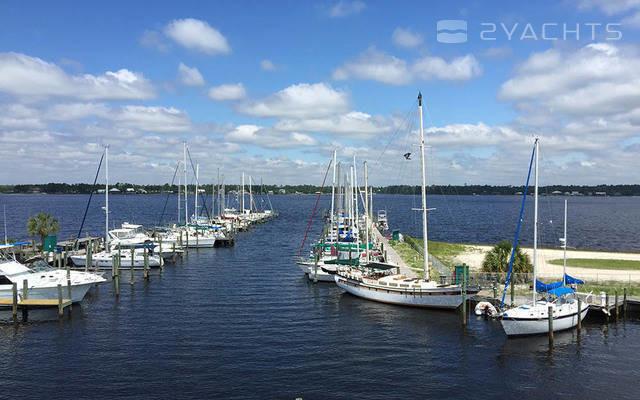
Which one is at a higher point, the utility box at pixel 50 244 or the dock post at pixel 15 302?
the utility box at pixel 50 244

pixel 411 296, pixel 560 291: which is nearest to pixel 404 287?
pixel 411 296

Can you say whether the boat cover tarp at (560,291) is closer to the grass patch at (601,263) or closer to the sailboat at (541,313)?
the sailboat at (541,313)

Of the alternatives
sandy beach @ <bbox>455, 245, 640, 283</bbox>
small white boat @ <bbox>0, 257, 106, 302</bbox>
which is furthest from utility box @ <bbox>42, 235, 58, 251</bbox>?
sandy beach @ <bbox>455, 245, 640, 283</bbox>

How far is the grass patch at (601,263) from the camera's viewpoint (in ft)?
165

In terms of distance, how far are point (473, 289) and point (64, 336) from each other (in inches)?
1188

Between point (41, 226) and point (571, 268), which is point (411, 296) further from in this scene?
point (41, 226)

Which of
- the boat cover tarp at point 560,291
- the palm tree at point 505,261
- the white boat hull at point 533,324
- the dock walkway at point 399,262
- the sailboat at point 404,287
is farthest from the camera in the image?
the dock walkway at point 399,262

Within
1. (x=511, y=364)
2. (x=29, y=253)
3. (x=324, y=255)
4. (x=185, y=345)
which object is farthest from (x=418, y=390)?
(x=29, y=253)

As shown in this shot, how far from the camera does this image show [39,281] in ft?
129

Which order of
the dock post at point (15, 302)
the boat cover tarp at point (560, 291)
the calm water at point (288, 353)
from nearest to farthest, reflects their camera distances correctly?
the calm water at point (288, 353) → the boat cover tarp at point (560, 291) → the dock post at point (15, 302)

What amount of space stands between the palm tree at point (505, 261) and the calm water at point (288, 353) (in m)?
8.99

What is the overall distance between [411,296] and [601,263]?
26.9m

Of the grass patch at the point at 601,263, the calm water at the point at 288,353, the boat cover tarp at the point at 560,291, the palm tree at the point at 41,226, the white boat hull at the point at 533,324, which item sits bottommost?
the calm water at the point at 288,353

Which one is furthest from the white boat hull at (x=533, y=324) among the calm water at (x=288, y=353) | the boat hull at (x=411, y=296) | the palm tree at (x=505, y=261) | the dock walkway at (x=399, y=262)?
the dock walkway at (x=399, y=262)
